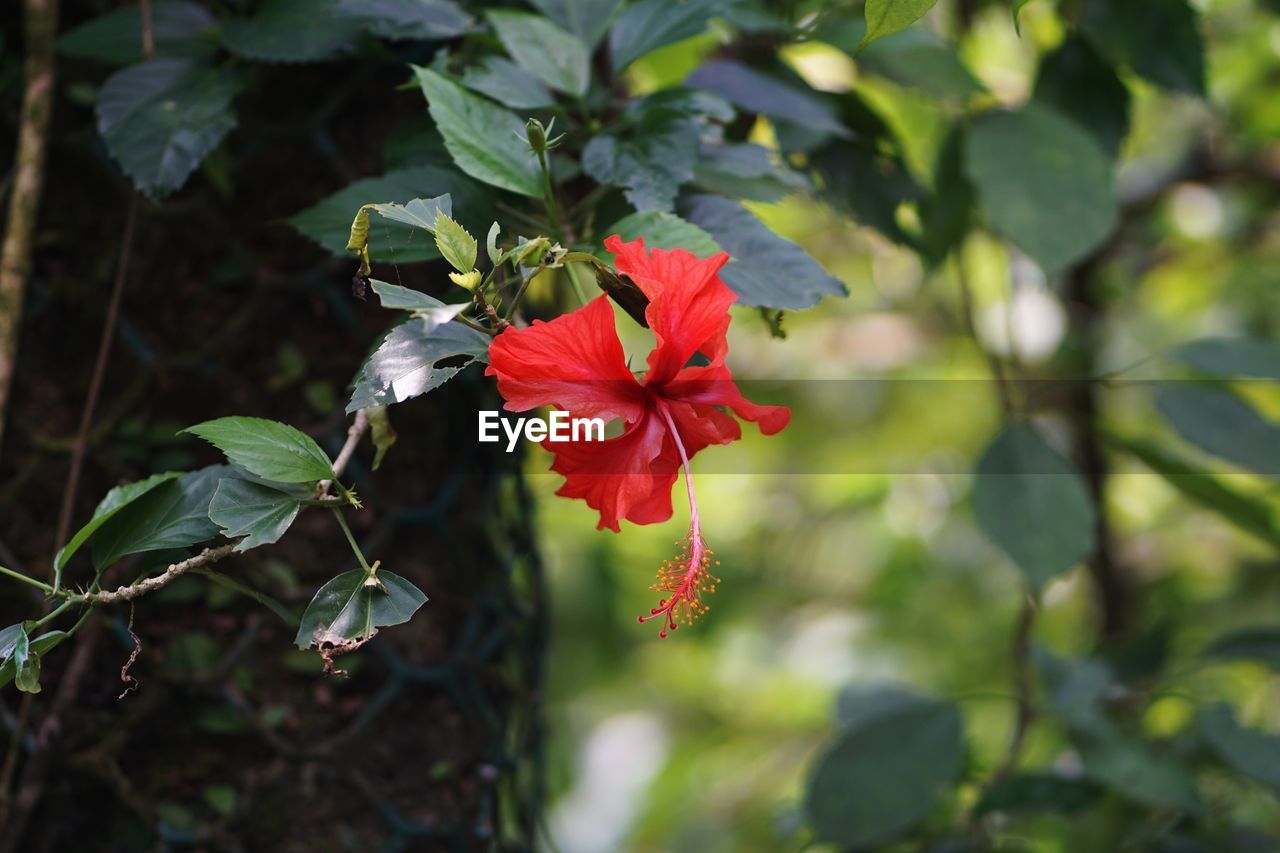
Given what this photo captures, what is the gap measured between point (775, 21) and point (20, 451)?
46cm

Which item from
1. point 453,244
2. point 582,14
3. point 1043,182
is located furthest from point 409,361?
point 1043,182

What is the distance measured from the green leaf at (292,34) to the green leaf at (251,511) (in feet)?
0.77

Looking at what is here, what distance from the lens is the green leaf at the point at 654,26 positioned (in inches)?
19.3

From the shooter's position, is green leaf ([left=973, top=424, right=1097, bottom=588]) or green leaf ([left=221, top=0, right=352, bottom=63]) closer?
green leaf ([left=221, top=0, right=352, bottom=63])

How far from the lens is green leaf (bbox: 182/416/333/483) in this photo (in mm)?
331

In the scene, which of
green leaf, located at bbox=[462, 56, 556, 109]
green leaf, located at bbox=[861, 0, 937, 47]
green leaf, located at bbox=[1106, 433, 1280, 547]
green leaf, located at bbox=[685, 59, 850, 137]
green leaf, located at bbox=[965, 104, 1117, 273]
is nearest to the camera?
green leaf, located at bbox=[861, 0, 937, 47]

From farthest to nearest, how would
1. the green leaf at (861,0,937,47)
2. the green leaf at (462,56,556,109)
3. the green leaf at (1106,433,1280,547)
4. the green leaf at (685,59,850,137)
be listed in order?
the green leaf at (1106,433,1280,547)
the green leaf at (685,59,850,137)
the green leaf at (462,56,556,109)
the green leaf at (861,0,937,47)

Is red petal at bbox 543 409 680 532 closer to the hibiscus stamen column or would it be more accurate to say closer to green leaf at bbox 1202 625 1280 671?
the hibiscus stamen column

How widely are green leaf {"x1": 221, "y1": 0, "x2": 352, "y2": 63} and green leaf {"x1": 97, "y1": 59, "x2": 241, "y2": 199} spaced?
0.08ft

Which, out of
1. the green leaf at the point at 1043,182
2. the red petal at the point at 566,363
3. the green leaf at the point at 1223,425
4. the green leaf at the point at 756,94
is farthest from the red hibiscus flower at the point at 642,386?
the green leaf at the point at 1223,425

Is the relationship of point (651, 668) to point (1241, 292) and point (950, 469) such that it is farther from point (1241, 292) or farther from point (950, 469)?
point (1241, 292)

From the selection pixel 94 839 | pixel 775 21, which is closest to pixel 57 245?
pixel 94 839

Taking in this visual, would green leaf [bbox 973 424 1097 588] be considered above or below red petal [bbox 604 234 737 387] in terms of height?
below

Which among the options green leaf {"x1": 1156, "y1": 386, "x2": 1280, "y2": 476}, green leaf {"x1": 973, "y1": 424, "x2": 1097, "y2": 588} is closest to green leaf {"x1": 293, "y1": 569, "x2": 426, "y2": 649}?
green leaf {"x1": 973, "y1": 424, "x2": 1097, "y2": 588}
